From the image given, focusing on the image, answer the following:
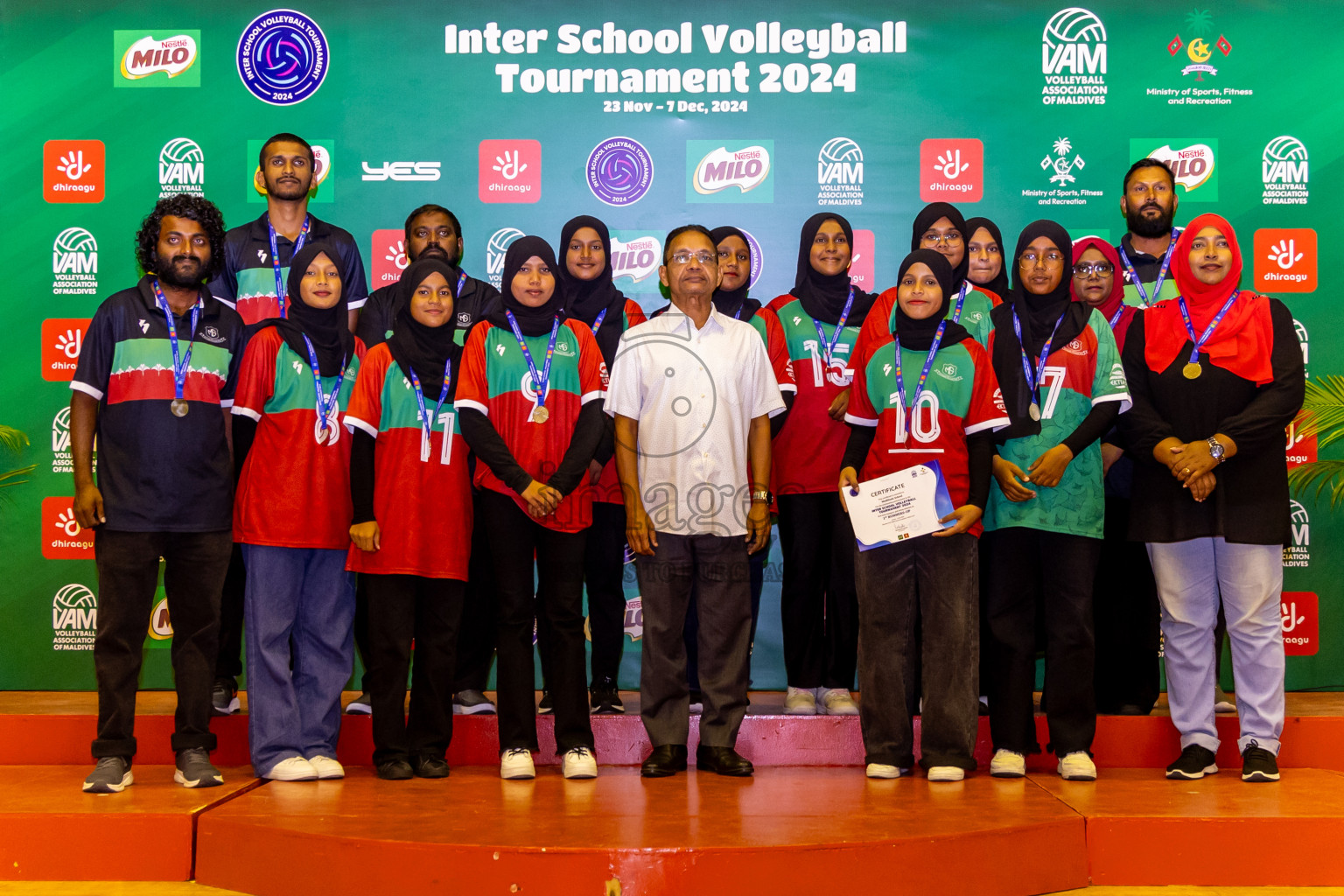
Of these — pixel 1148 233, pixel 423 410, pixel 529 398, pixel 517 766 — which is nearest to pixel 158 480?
pixel 423 410

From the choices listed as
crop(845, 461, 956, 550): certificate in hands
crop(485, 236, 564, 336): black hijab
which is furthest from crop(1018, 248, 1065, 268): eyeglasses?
crop(485, 236, 564, 336): black hijab

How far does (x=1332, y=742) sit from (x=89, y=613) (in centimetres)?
527

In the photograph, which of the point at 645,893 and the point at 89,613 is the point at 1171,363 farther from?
the point at 89,613

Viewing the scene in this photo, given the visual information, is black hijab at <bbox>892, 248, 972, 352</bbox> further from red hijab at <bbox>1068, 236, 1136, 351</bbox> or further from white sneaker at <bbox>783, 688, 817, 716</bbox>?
white sneaker at <bbox>783, 688, 817, 716</bbox>

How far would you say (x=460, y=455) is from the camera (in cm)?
348

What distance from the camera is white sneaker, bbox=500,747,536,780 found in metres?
3.40

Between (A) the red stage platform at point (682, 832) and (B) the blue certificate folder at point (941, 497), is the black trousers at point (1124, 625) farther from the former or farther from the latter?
(B) the blue certificate folder at point (941, 497)

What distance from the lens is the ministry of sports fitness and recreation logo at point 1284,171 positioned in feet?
16.4

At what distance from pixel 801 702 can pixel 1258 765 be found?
1518 millimetres

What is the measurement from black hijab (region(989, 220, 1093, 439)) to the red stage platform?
1.23m

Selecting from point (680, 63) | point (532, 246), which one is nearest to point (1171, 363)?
point (532, 246)

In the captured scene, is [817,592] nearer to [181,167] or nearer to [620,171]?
[620,171]

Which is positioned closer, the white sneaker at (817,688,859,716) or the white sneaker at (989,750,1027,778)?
the white sneaker at (989,750,1027,778)

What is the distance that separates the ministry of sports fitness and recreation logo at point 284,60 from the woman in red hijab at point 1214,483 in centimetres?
393
